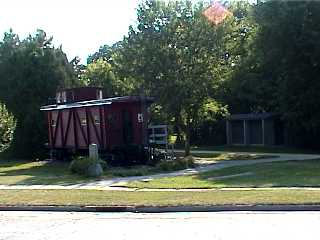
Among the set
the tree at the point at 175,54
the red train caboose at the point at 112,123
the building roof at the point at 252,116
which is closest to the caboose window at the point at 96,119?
the red train caboose at the point at 112,123

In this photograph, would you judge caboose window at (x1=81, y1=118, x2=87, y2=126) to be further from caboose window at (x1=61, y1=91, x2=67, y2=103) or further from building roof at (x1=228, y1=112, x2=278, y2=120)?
building roof at (x1=228, y1=112, x2=278, y2=120)

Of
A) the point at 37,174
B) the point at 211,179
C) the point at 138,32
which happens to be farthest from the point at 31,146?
the point at 211,179

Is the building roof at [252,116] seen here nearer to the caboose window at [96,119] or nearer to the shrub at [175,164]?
the caboose window at [96,119]

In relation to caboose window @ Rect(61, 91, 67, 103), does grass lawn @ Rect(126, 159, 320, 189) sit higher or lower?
lower

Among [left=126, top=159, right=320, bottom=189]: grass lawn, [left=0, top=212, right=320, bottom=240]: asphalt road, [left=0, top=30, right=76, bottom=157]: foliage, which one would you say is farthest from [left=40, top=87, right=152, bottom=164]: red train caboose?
[left=0, top=212, right=320, bottom=240]: asphalt road

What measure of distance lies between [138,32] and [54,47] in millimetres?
15111

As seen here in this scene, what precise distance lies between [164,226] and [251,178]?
35.3ft

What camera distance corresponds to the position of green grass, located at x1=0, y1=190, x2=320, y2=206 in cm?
1515

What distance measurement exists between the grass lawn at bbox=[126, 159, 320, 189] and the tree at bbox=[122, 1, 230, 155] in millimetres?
9886

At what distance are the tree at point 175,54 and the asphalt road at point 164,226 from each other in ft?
69.3

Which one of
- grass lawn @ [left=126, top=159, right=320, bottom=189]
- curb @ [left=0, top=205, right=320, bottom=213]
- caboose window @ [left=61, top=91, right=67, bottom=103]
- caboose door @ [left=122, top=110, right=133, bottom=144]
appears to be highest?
caboose window @ [left=61, top=91, right=67, bottom=103]

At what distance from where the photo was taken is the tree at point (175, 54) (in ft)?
116

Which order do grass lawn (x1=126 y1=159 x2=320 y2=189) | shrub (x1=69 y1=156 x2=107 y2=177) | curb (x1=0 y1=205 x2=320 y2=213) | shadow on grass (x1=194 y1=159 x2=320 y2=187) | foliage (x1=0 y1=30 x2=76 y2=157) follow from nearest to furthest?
curb (x1=0 y1=205 x2=320 y2=213)
shadow on grass (x1=194 y1=159 x2=320 y2=187)
grass lawn (x1=126 y1=159 x2=320 y2=189)
shrub (x1=69 y1=156 x2=107 y2=177)
foliage (x1=0 y1=30 x2=76 y2=157)

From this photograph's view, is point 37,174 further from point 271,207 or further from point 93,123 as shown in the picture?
point 271,207
